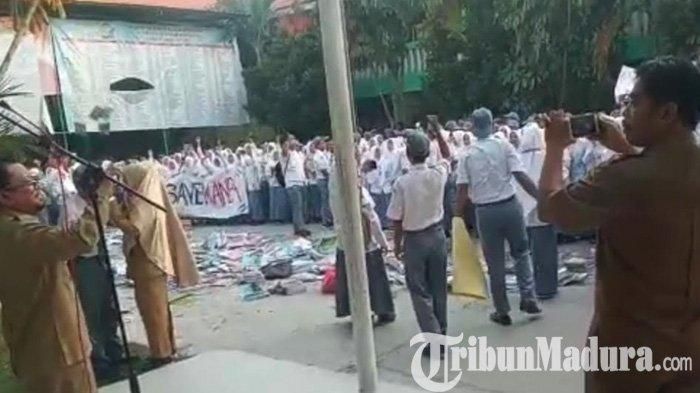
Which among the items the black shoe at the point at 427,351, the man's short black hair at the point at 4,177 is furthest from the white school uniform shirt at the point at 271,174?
the man's short black hair at the point at 4,177

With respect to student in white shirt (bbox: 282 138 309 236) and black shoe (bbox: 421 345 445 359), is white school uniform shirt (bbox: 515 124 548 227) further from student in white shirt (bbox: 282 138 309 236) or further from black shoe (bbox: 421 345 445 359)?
student in white shirt (bbox: 282 138 309 236)

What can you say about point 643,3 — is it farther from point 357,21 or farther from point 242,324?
point 242,324

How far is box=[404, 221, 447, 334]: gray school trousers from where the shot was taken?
538 centimetres

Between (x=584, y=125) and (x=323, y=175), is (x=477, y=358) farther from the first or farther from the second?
(x=323, y=175)

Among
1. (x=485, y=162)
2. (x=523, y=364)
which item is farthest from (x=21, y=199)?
(x=485, y=162)

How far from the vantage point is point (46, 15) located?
6094 mm

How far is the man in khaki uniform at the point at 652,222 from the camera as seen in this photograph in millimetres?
1975

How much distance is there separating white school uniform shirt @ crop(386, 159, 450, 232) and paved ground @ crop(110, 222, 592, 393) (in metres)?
0.90

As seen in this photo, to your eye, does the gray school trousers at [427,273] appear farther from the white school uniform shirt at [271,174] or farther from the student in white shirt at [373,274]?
the white school uniform shirt at [271,174]

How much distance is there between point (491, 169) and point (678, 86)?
153 inches

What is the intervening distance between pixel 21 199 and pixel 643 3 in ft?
46.7

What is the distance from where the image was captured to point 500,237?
19.7ft

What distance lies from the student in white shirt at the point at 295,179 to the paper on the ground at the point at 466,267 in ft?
25.5

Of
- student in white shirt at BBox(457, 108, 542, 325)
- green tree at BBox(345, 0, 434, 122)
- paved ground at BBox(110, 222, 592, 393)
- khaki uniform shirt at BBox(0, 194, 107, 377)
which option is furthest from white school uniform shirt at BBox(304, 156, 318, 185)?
khaki uniform shirt at BBox(0, 194, 107, 377)
